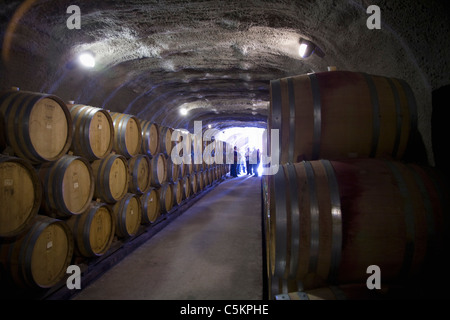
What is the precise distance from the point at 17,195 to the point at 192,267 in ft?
7.65

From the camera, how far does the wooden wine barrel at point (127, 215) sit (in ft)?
13.1

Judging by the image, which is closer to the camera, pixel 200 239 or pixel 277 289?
pixel 277 289

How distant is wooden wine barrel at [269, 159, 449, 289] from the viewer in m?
1.50

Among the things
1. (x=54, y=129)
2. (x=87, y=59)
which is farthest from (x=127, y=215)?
(x=87, y=59)

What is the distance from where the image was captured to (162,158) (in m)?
5.59

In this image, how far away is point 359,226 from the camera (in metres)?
1.52

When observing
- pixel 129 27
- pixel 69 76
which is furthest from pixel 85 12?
pixel 69 76

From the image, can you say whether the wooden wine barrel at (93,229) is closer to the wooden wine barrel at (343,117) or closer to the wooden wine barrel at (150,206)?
the wooden wine barrel at (150,206)

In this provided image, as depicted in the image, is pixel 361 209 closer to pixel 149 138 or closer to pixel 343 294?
pixel 343 294

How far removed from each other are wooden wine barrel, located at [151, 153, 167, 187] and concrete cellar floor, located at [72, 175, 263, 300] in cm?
108

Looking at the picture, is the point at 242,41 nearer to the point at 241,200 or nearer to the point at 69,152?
the point at 69,152

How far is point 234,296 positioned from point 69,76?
4.72m

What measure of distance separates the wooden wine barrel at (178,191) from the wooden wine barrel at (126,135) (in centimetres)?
197

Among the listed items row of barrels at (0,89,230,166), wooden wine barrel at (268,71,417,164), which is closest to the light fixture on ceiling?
wooden wine barrel at (268,71,417,164)
